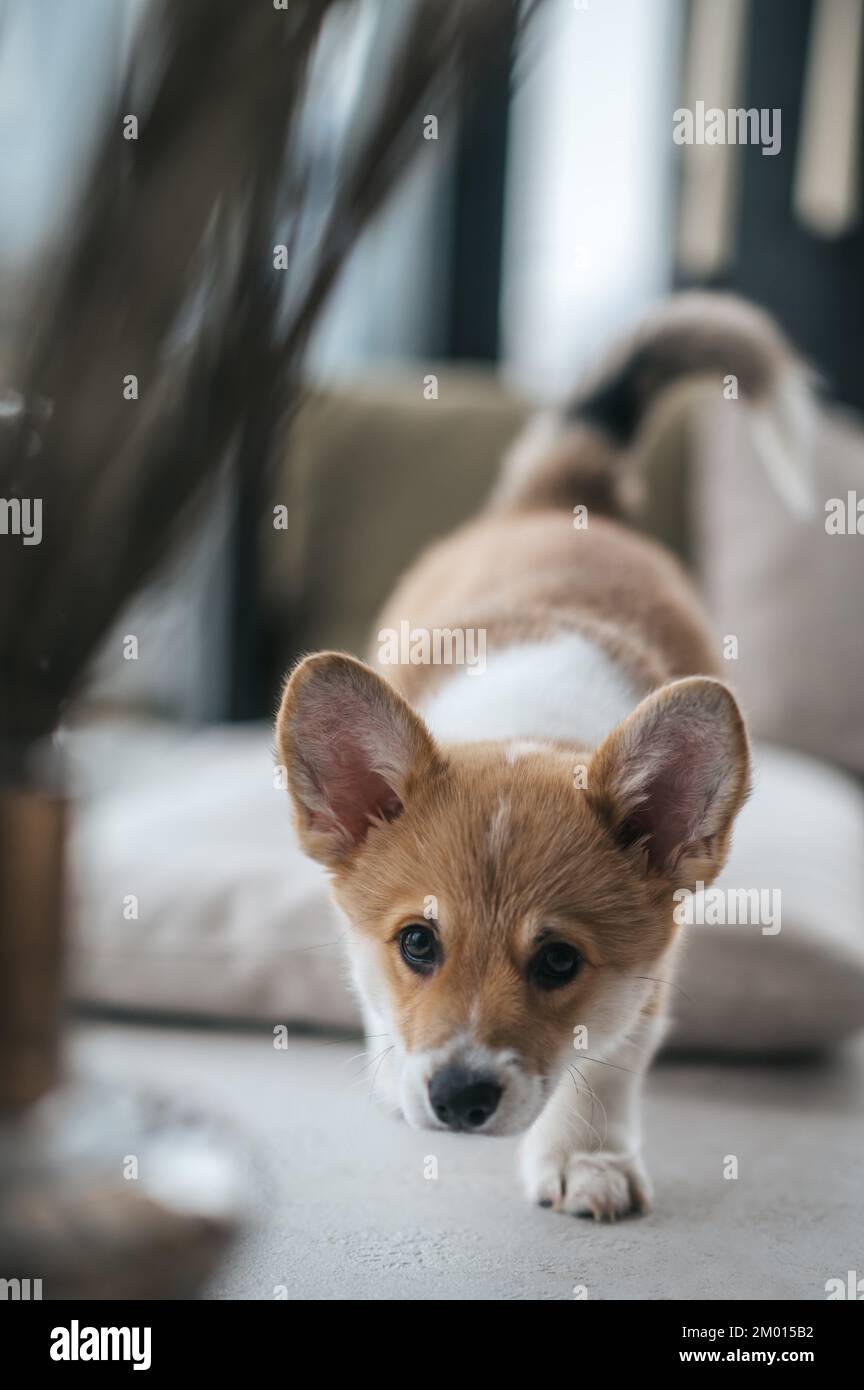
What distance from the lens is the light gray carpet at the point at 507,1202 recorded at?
0.73 metres

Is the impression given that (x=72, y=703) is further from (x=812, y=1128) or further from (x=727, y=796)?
(x=812, y=1128)

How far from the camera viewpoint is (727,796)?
72 cm

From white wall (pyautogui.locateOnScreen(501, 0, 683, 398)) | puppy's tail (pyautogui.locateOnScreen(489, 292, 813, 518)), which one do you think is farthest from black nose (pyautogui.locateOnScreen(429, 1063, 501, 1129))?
white wall (pyautogui.locateOnScreen(501, 0, 683, 398))

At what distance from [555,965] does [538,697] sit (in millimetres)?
249

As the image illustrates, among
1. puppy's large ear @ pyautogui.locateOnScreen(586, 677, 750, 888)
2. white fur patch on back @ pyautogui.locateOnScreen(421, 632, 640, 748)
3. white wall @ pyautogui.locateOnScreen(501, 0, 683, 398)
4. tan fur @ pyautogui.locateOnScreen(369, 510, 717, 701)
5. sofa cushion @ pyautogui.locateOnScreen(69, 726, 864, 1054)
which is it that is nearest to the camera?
puppy's large ear @ pyautogui.locateOnScreen(586, 677, 750, 888)

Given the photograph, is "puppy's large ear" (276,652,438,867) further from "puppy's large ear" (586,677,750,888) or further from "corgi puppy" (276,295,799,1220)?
"puppy's large ear" (586,677,750,888)

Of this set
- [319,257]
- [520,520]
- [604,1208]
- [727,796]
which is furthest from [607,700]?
[520,520]

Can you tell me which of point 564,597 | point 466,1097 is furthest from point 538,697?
point 466,1097

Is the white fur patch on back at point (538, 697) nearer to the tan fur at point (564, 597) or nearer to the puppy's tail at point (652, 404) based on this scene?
the tan fur at point (564, 597)

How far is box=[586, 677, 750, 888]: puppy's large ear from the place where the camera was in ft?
2.29

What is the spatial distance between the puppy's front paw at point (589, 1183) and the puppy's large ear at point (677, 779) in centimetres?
23

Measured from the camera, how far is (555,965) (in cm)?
83
